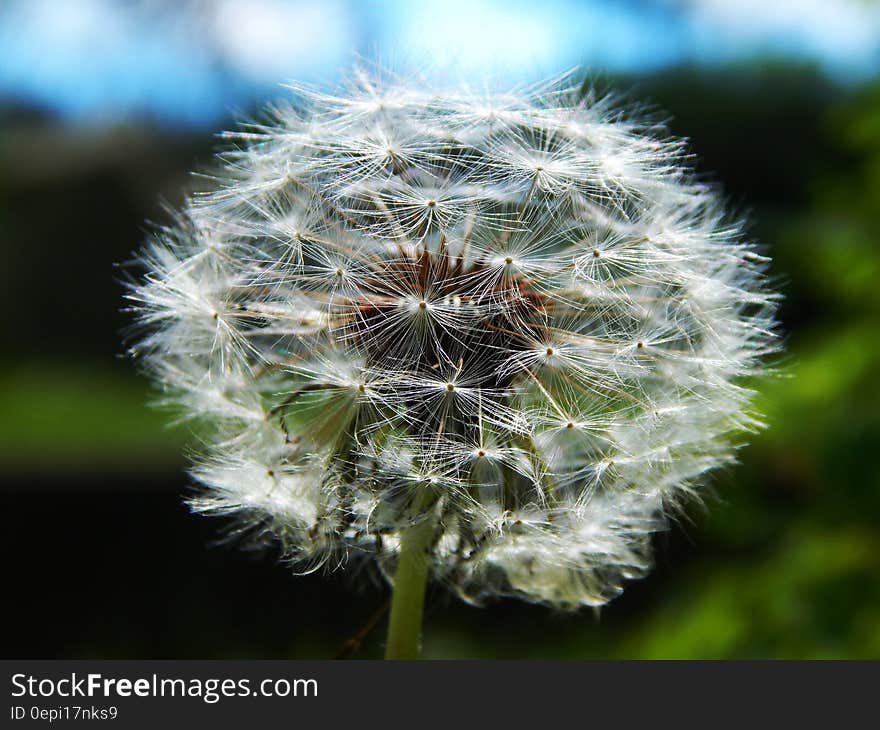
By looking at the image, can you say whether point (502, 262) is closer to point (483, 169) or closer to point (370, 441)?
point (483, 169)

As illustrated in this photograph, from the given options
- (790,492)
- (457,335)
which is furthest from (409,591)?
(790,492)

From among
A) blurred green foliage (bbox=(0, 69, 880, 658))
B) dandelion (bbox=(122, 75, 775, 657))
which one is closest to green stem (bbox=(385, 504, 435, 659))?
dandelion (bbox=(122, 75, 775, 657))

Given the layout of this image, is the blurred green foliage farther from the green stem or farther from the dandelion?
the green stem

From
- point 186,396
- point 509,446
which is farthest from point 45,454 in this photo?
point 509,446

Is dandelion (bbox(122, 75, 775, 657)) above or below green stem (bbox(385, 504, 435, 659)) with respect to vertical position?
above

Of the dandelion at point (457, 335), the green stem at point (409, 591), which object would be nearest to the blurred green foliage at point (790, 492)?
the dandelion at point (457, 335)

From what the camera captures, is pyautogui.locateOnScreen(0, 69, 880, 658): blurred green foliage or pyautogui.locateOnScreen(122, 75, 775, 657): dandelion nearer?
pyautogui.locateOnScreen(122, 75, 775, 657): dandelion
